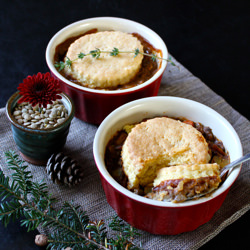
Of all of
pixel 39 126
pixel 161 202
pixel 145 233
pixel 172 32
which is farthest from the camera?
pixel 172 32

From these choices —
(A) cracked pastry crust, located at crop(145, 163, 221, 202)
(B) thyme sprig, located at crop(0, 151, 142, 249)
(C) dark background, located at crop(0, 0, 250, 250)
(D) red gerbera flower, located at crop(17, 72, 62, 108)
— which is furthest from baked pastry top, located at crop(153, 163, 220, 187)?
(C) dark background, located at crop(0, 0, 250, 250)

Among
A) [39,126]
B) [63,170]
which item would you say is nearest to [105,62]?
[39,126]

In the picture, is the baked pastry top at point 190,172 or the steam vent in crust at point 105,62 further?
the steam vent in crust at point 105,62

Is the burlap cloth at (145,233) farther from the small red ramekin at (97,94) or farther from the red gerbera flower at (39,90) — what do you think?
the red gerbera flower at (39,90)

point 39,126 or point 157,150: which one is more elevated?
point 157,150

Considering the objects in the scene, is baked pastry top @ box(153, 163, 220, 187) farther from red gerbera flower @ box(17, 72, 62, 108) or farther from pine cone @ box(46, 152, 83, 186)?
red gerbera flower @ box(17, 72, 62, 108)

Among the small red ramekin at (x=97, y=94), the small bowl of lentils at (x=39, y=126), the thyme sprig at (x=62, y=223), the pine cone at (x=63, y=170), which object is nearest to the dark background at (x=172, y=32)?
the small red ramekin at (x=97, y=94)

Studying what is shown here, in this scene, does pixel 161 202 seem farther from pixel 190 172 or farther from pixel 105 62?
pixel 105 62
